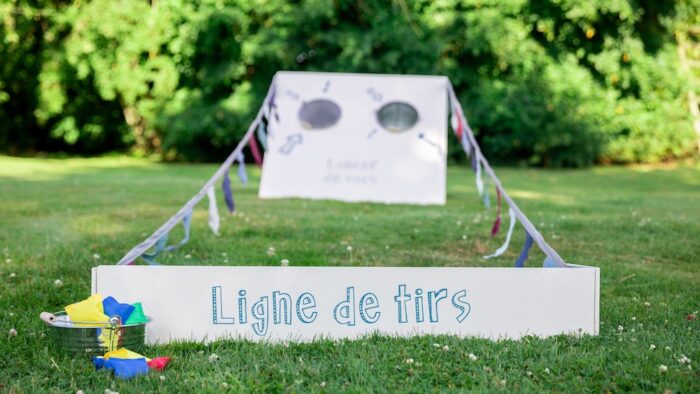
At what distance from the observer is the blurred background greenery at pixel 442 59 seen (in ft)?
54.3

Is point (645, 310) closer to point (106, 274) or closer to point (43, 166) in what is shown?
point (106, 274)

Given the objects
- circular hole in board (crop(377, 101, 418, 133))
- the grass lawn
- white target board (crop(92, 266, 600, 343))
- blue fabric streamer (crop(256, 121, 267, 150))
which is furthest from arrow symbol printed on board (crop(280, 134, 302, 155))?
white target board (crop(92, 266, 600, 343))

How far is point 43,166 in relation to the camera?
15.2 m

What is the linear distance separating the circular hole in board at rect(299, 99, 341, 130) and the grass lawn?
1.20 m

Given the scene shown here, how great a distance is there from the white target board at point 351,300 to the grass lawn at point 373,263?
109 mm

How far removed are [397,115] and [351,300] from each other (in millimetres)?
6137

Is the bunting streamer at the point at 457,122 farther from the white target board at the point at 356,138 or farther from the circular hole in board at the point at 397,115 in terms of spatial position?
the circular hole in board at the point at 397,115

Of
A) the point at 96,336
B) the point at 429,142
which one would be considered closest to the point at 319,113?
the point at 429,142

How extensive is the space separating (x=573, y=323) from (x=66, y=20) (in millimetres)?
16685

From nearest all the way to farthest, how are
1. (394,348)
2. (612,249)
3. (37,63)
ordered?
(394,348)
(612,249)
(37,63)

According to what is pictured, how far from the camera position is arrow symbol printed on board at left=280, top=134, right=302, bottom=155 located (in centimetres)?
927

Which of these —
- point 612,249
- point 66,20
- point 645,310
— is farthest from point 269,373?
point 66,20

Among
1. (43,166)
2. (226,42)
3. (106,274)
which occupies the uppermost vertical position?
(226,42)

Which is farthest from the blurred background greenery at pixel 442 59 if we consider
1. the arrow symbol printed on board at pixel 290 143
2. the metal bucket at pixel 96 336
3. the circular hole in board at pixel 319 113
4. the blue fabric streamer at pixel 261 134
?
the metal bucket at pixel 96 336
